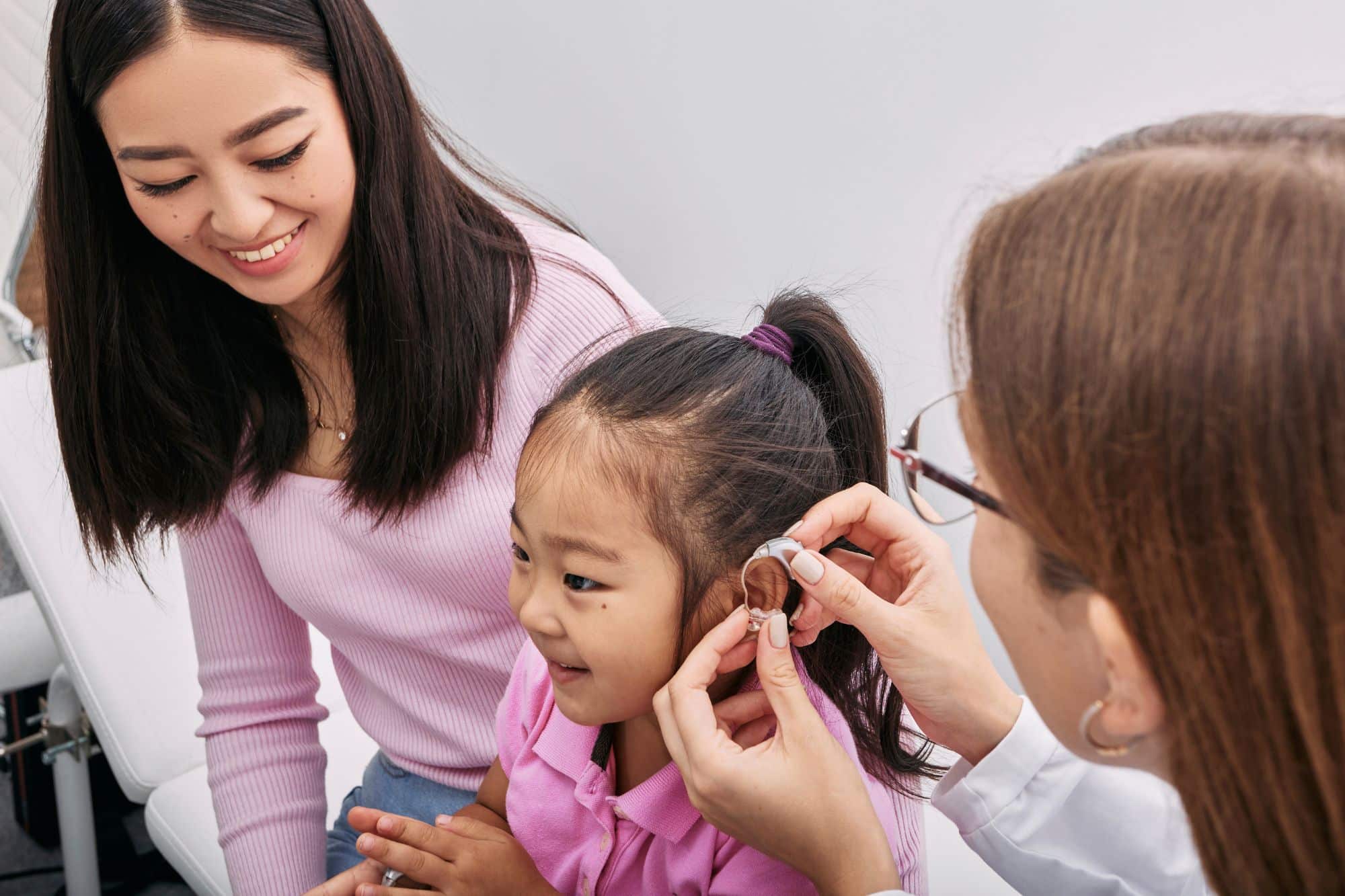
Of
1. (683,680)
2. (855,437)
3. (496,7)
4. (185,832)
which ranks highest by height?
(496,7)

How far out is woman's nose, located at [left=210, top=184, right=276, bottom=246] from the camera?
3.33ft

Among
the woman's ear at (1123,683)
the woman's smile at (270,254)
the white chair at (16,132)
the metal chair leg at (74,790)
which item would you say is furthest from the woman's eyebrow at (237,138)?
the white chair at (16,132)

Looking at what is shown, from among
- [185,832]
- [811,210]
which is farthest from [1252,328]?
[185,832]

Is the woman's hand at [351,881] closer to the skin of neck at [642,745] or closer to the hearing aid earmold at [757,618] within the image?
the skin of neck at [642,745]

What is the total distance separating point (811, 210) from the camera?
1727 millimetres

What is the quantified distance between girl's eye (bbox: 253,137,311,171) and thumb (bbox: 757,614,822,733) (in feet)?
1.97

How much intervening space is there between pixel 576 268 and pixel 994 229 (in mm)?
649

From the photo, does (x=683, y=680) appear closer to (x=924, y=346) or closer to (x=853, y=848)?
(x=853, y=848)

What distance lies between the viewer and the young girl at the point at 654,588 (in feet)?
2.97

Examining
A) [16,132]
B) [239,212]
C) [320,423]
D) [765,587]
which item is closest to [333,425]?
[320,423]

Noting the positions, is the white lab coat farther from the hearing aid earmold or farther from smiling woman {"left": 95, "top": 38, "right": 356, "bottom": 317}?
smiling woman {"left": 95, "top": 38, "right": 356, "bottom": 317}

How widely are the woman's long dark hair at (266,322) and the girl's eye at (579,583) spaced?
0.29 metres

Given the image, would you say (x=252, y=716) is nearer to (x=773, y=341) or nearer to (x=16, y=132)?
(x=773, y=341)

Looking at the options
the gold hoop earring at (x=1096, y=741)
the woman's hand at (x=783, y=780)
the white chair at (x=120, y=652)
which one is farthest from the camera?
the white chair at (x=120, y=652)
